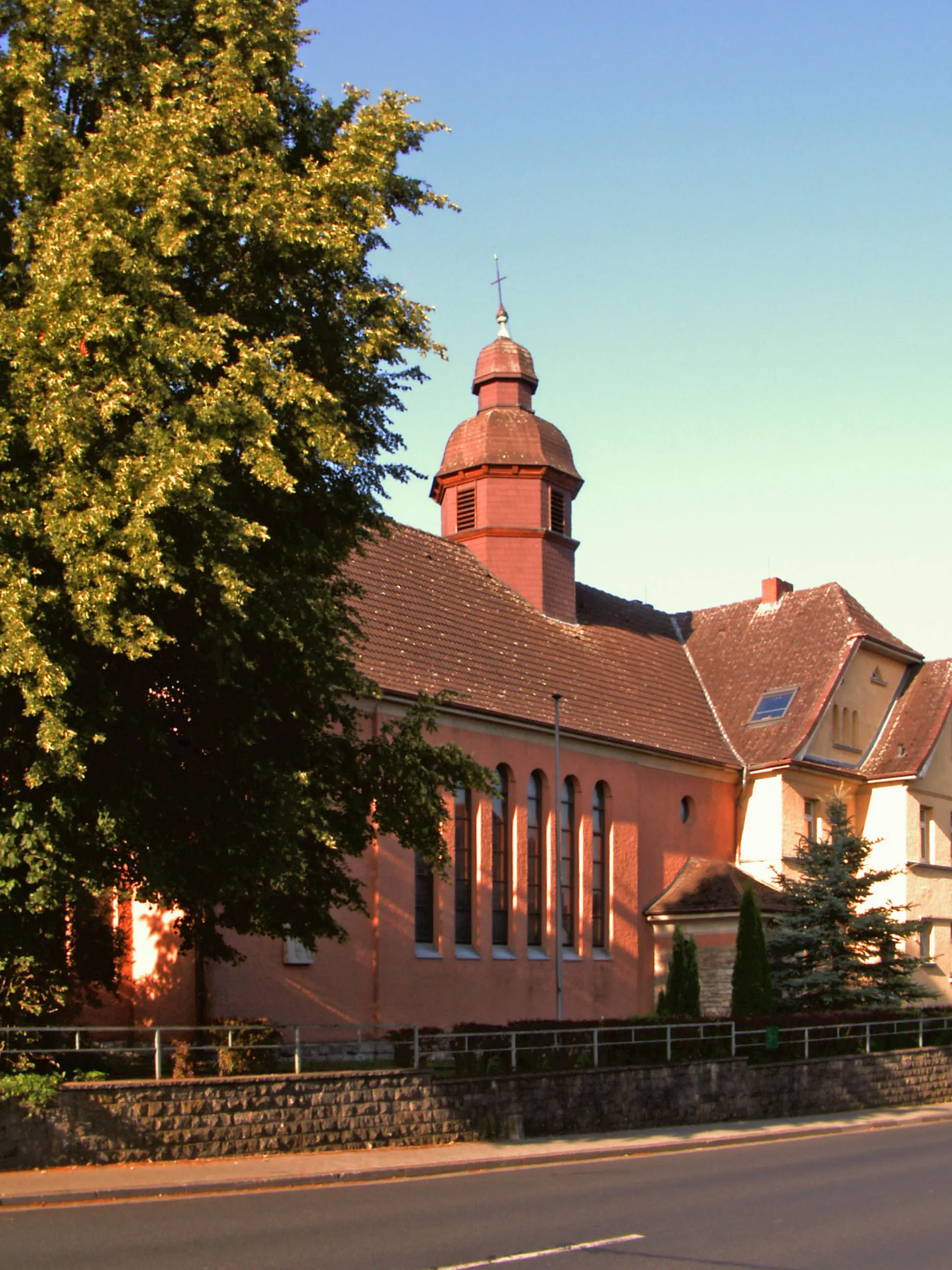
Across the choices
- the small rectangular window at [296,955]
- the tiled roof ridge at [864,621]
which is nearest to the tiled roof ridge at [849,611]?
the tiled roof ridge at [864,621]

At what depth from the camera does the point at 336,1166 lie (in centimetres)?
1470

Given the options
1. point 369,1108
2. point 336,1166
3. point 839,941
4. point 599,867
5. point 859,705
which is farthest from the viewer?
point 859,705

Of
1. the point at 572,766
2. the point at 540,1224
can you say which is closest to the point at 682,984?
the point at 572,766

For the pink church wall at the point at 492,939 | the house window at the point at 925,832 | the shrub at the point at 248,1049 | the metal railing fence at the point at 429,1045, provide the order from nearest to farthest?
the metal railing fence at the point at 429,1045
the shrub at the point at 248,1049
the pink church wall at the point at 492,939
the house window at the point at 925,832

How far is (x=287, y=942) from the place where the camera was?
76.8ft

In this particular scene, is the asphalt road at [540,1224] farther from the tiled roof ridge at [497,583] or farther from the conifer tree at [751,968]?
the tiled roof ridge at [497,583]

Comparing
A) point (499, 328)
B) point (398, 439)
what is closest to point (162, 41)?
point (398, 439)

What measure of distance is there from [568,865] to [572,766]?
2203 mm

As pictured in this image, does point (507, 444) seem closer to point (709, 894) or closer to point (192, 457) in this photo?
point (709, 894)

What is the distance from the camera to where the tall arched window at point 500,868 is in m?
28.7

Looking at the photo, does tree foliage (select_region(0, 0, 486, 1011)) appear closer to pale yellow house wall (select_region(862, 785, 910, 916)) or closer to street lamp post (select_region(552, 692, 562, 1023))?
street lamp post (select_region(552, 692, 562, 1023))

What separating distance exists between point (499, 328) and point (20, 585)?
1057 inches

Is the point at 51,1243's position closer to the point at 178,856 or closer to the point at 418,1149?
the point at 178,856

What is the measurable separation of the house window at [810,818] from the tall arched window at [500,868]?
34.4ft
